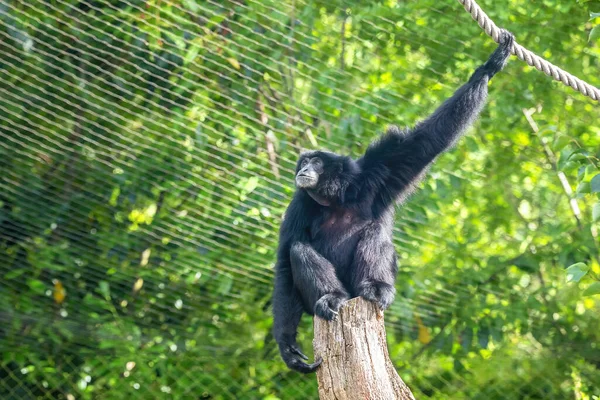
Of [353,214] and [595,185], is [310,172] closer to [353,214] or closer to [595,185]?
[353,214]

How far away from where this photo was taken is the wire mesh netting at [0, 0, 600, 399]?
844cm

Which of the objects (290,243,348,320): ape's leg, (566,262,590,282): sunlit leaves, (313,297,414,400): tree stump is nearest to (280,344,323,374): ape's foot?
(290,243,348,320): ape's leg

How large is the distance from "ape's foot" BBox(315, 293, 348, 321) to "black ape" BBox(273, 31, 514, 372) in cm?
4

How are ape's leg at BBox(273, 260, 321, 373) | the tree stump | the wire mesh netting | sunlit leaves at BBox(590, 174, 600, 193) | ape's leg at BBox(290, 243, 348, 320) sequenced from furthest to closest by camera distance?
the wire mesh netting < ape's leg at BBox(273, 260, 321, 373) < ape's leg at BBox(290, 243, 348, 320) < sunlit leaves at BBox(590, 174, 600, 193) < the tree stump

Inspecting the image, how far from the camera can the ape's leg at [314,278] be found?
5.31m

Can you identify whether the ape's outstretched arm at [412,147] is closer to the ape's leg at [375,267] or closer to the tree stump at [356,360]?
the ape's leg at [375,267]

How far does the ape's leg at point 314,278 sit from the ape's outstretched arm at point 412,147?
0.89 m

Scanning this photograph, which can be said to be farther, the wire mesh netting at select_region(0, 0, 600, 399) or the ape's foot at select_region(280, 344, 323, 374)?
the wire mesh netting at select_region(0, 0, 600, 399)

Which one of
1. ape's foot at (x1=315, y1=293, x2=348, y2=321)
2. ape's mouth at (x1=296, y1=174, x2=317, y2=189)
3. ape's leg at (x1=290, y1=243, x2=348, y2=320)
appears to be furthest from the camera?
ape's mouth at (x1=296, y1=174, x2=317, y2=189)

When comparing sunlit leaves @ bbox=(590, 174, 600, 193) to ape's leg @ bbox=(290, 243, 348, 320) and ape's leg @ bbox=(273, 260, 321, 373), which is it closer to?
ape's leg @ bbox=(290, 243, 348, 320)

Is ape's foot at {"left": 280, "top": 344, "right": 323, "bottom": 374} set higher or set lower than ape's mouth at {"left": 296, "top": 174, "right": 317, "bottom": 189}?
lower

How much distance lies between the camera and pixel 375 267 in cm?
559

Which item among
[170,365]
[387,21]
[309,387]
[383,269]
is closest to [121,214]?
[170,365]

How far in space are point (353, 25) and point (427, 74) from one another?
0.99 m
